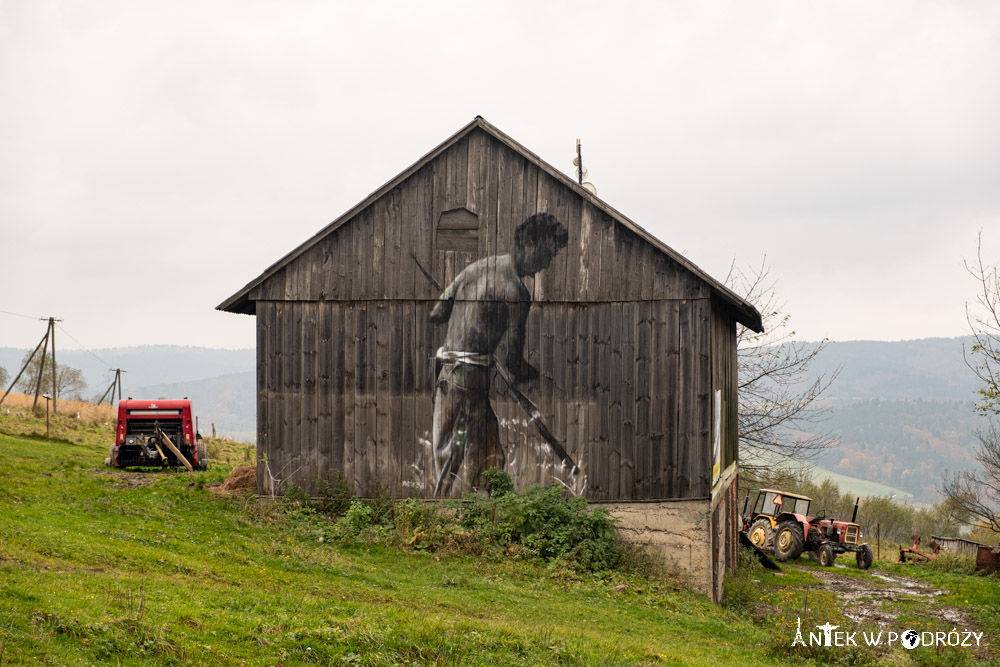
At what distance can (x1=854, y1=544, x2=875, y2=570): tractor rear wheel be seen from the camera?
27203mm

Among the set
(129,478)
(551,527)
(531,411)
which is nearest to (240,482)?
(129,478)

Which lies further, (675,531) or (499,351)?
(499,351)

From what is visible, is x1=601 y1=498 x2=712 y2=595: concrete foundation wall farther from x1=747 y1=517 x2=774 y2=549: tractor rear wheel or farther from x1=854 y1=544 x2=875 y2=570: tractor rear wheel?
x1=854 y1=544 x2=875 y2=570: tractor rear wheel

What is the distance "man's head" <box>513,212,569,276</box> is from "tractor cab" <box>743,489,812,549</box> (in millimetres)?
15312

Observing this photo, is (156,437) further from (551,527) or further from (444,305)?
(551,527)

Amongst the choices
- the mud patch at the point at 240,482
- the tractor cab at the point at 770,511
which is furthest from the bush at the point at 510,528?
the tractor cab at the point at 770,511

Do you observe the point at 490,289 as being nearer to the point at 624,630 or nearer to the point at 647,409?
the point at 647,409

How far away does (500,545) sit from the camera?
16109 mm

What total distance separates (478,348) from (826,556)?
1598 centimetres

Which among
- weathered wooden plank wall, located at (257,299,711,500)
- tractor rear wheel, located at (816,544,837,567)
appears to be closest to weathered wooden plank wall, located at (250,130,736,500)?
weathered wooden plank wall, located at (257,299,711,500)

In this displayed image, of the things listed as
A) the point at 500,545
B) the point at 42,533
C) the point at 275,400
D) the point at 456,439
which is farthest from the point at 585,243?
the point at 42,533

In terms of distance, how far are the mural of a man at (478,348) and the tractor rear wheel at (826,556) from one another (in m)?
14.9

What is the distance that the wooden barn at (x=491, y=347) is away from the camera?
16.9 metres

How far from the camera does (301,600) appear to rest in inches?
433
